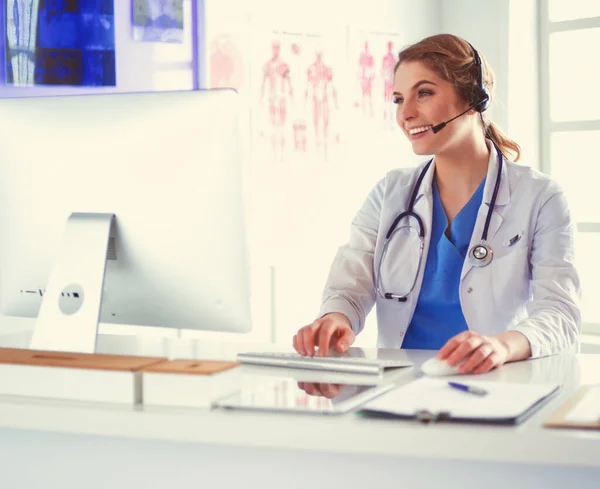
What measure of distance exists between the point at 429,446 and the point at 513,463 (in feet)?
0.41

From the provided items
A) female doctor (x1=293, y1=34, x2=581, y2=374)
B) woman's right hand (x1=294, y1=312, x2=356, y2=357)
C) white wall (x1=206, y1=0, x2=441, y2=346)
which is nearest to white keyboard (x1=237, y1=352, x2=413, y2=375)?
woman's right hand (x1=294, y1=312, x2=356, y2=357)

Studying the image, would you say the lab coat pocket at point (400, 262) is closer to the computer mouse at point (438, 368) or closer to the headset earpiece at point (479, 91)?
the headset earpiece at point (479, 91)

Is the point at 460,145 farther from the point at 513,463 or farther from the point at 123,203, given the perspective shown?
the point at 513,463

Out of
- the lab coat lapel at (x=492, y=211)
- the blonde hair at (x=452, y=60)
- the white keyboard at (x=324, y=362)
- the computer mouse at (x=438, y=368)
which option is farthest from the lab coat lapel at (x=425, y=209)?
the computer mouse at (x=438, y=368)

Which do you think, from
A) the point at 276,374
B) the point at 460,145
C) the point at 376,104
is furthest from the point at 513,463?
the point at 376,104

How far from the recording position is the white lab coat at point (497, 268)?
6.50ft

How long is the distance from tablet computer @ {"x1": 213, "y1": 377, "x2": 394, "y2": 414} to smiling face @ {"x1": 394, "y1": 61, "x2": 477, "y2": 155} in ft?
3.14

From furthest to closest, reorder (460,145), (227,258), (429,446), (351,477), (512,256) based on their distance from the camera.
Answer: (460,145), (512,256), (227,258), (351,477), (429,446)

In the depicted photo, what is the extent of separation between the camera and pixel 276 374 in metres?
1.54

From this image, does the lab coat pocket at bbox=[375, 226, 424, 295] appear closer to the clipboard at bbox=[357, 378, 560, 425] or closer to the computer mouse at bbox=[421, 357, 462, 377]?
the computer mouse at bbox=[421, 357, 462, 377]

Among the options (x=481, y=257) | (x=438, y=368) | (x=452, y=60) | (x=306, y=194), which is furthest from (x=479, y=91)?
(x=306, y=194)

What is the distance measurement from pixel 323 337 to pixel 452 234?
2.03ft

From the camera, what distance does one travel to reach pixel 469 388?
129cm

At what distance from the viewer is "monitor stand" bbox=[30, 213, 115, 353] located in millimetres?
1535
